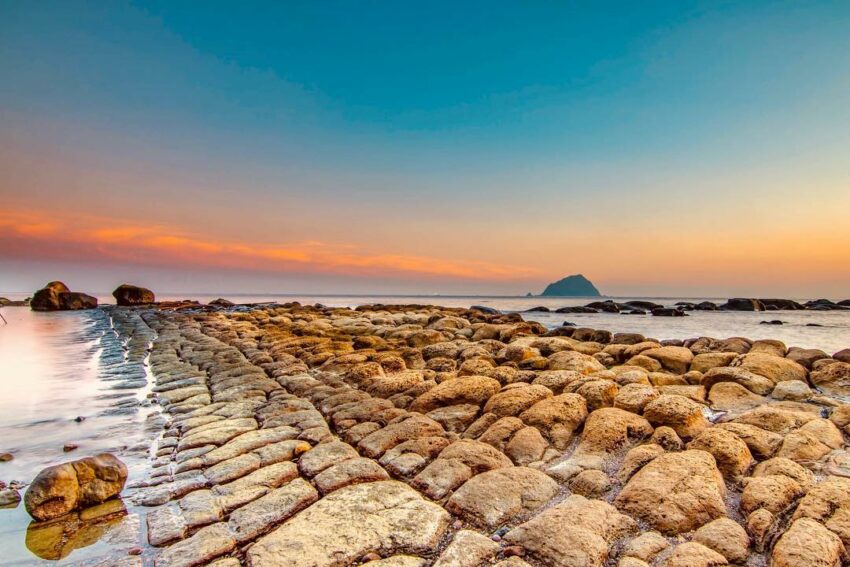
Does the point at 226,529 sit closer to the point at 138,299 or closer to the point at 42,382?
the point at 42,382

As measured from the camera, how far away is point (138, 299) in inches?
2239

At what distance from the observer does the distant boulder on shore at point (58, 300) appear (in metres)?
49.2

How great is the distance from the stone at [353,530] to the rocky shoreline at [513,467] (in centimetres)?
2

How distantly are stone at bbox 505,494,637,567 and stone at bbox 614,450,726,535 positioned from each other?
230 mm

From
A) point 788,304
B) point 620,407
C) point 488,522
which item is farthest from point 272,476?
point 788,304

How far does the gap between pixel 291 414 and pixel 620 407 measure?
5.44 m

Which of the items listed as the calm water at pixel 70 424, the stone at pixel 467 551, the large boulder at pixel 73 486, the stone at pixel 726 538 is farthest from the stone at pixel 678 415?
the large boulder at pixel 73 486

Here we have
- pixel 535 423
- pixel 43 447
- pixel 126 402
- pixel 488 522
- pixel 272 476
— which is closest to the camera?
pixel 488 522

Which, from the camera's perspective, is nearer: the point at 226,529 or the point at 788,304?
the point at 226,529

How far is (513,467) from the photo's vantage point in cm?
530

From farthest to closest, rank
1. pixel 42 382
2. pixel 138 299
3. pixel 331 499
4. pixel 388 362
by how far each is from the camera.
A: pixel 138 299, pixel 42 382, pixel 388 362, pixel 331 499

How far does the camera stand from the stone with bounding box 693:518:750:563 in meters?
3.63

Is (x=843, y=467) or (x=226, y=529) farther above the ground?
(x=843, y=467)

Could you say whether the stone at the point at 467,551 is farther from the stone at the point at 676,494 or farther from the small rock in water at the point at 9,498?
the small rock in water at the point at 9,498
